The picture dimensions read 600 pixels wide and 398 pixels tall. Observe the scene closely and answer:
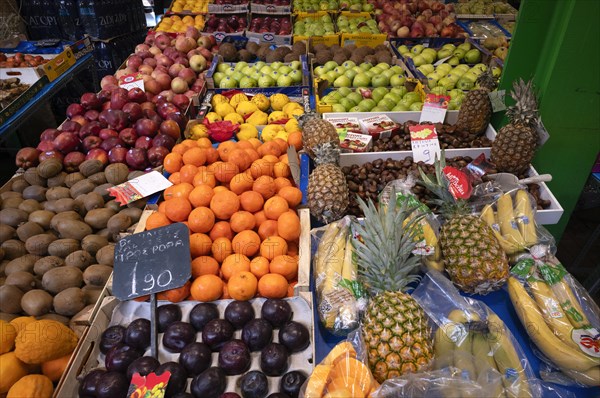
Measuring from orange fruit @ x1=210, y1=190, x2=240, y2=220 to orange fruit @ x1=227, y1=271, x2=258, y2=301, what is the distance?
0.49 metres

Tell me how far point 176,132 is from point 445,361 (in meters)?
2.83

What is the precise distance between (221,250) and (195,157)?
0.93m

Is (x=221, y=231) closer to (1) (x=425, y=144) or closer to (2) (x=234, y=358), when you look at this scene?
(2) (x=234, y=358)

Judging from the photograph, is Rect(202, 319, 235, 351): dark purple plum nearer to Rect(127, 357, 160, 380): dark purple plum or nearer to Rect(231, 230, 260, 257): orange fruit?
Rect(127, 357, 160, 380): dark purple plum

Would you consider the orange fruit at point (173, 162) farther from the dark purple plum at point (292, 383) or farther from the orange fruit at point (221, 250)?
the dark purple plum at point (292, 383)

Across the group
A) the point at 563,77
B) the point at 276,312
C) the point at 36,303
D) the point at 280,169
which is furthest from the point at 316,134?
the point at 36,303

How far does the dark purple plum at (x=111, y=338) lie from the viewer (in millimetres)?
1880

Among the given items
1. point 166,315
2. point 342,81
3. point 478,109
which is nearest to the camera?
point 166,315

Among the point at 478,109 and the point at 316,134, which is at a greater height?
the point at 478,109

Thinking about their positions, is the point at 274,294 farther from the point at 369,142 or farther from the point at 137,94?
the point at 137,94

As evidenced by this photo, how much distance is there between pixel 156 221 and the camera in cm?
235

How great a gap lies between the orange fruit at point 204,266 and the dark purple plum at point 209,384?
0.58m

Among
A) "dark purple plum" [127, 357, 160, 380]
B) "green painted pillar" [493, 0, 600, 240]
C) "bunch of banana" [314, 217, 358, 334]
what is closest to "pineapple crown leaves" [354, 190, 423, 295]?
"bunch of banana" [314, 217, 358, 334]

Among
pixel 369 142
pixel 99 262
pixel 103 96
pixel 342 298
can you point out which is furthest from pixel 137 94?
pixel 342 298
